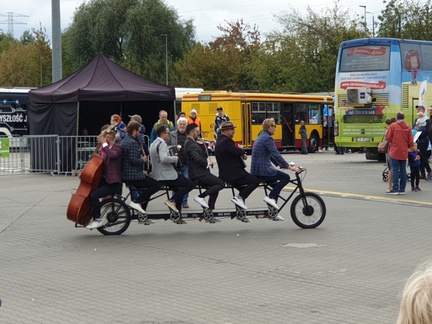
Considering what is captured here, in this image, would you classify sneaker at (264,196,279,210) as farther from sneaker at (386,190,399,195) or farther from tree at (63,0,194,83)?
tree at (63,0,194,83)

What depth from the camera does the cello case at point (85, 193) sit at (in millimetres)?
12273

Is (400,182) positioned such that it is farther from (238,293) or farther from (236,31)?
(236,31)

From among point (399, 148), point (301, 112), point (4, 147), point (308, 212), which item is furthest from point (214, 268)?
point (301, 112)

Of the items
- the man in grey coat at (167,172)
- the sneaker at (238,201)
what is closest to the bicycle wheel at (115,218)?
the man in grey coat at (167,172)

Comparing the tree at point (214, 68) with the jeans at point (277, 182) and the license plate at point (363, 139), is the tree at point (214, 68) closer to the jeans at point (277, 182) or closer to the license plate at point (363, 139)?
the license plate at point (363, 139)

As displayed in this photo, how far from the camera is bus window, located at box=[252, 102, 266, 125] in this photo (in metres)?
39.1

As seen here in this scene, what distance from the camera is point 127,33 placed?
67000 mm

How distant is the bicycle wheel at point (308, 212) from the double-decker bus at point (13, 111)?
36034 mm

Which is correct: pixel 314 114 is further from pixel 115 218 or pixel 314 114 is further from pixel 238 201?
pixel 115 218

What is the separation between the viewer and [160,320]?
6.79 metres

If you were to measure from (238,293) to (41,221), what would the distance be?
282 inches

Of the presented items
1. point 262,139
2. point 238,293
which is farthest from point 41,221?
point 238,293

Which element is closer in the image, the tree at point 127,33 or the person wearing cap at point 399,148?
the person wearing cap at point 399,148

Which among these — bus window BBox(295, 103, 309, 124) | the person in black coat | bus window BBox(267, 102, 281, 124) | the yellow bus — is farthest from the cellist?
bus window BBox(295, 103, 309, 124)
